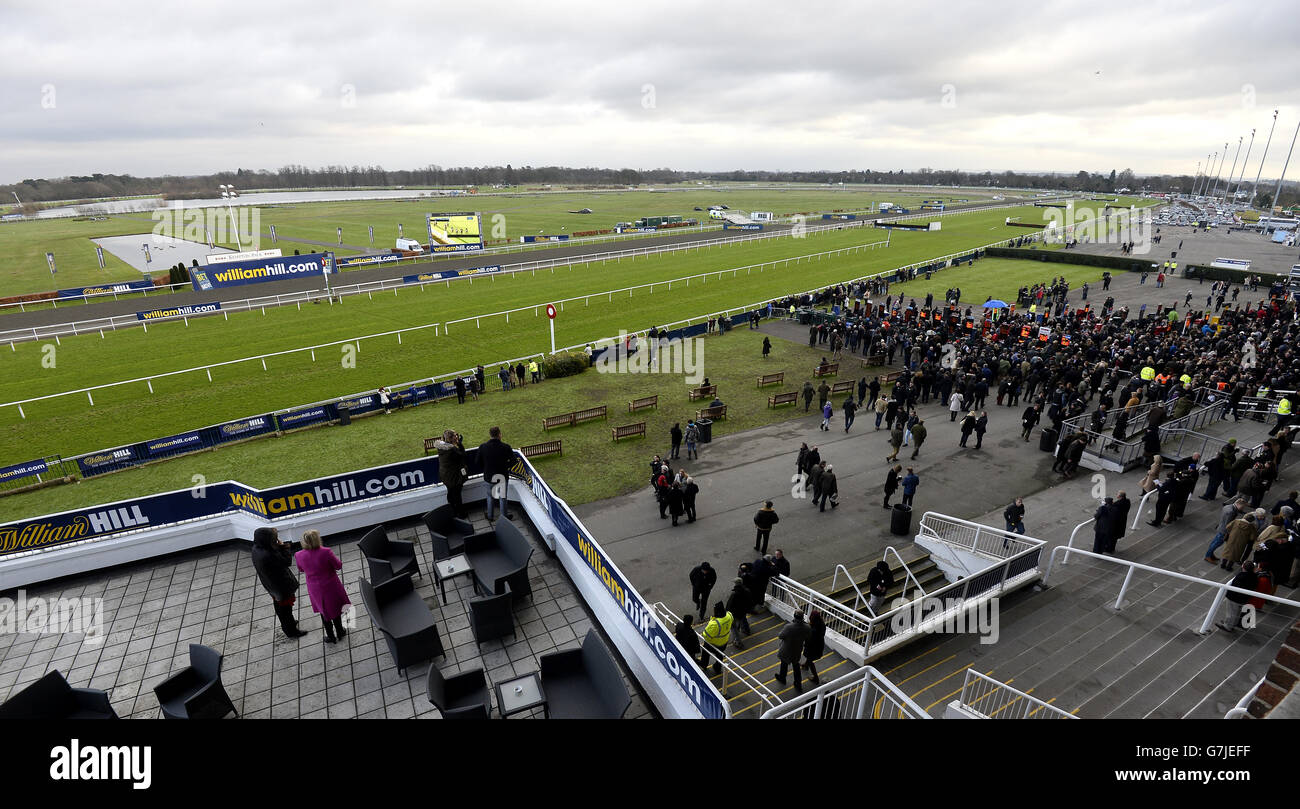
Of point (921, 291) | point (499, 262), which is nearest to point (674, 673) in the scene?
point (921, 291)

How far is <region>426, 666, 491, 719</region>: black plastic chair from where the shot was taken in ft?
18.2

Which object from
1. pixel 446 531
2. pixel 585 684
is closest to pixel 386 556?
pixel 446 531

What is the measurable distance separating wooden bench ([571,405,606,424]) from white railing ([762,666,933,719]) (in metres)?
15.0

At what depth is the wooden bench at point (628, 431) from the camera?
2005 cm

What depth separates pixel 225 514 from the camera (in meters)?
8.92

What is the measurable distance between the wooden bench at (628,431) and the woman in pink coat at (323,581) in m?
13.2

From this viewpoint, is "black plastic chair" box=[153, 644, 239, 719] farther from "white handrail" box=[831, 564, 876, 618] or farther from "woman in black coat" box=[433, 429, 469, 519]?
"white handrail" box=[831, 564, 876, 618]

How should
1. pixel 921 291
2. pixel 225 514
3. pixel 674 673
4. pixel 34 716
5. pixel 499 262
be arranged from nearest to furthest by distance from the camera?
1. pixel 34 716
2. pixel 674 673
3. pixel 225 514
4. pixel 921 291
5. pixel 499 262

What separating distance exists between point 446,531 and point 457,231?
59897 millimetres

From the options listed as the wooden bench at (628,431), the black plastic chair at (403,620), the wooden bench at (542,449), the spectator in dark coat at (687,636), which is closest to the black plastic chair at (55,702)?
the black plastic chair at (403,620)

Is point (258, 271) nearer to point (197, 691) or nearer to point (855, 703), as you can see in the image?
point (197, 691)

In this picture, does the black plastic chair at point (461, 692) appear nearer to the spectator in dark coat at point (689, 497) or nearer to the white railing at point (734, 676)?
the white railing at point (734, 676)
